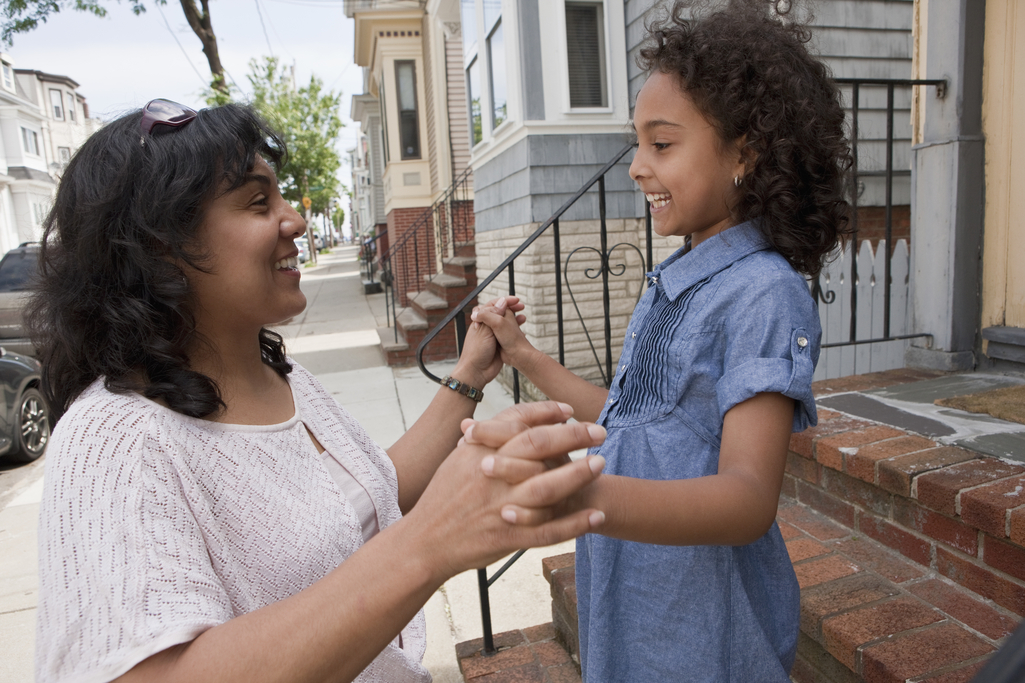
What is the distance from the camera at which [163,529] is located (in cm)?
91

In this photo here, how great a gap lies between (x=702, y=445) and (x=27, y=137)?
4589cm

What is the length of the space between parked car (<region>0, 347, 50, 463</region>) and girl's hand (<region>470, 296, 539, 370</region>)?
5.20 meters

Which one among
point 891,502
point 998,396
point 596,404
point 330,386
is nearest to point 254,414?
point 596,404

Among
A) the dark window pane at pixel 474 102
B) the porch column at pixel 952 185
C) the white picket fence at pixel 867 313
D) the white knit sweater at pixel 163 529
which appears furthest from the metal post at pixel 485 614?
the dark window pane at pixel 474 102

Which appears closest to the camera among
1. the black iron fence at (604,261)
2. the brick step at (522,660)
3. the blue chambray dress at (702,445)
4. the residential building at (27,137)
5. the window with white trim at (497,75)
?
the blue chambray dress at (702,445)

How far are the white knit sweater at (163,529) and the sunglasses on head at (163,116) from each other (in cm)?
44

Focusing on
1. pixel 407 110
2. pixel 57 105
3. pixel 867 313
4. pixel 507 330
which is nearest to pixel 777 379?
pixel 507 330

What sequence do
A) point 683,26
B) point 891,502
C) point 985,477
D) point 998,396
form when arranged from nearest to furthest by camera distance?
point 683,26, point 985,477, point 891,502, point 998,396

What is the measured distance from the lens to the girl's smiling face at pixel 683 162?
123 centimetres

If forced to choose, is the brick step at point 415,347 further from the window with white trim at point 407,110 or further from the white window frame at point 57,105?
the white window frame at point 57,105

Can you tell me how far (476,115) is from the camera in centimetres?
809

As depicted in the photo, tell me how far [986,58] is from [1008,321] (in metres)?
1.13

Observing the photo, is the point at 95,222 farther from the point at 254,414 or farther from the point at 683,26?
the point at 683,26

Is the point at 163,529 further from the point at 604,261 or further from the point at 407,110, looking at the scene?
the point at 407,110
